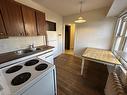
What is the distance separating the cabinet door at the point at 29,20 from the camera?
5.92ft

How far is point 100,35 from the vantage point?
3.06 m

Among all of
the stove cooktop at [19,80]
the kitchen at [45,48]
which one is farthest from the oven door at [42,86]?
the stove cooktop at [19,80]

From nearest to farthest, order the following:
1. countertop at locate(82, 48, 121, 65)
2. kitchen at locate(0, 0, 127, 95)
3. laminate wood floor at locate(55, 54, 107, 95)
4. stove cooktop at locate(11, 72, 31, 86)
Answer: stove cooktop at locate(11, 72, 31, 86) < kitchen at locate(0, 0, 127, 95) < laminate wood floor at locate(55, 54, 107, 95) < countertop at locate(82, 48, 121, 65)

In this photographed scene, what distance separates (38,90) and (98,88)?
5.37 feet

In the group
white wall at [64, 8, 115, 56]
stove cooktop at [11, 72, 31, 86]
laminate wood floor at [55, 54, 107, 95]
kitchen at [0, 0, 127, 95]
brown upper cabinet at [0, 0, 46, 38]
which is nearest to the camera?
stove cooktop at [11, 72, 31, 86]

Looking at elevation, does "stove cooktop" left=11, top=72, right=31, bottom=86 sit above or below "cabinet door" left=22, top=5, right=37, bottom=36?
below

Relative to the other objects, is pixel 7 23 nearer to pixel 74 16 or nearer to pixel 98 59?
pixel 98 59

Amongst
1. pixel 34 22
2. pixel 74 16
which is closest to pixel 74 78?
pixel 34 22

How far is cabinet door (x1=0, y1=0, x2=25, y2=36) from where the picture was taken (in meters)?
1.42

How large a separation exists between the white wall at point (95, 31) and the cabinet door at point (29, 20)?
2335 millimetres

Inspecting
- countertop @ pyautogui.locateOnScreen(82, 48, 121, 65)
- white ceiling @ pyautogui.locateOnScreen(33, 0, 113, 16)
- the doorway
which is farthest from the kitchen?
the doorway

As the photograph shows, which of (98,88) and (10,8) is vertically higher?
(10,8)

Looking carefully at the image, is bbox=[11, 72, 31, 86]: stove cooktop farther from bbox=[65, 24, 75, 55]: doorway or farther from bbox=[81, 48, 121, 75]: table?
bbox=[65, 24, 75, 55]: doorway

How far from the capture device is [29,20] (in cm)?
192
